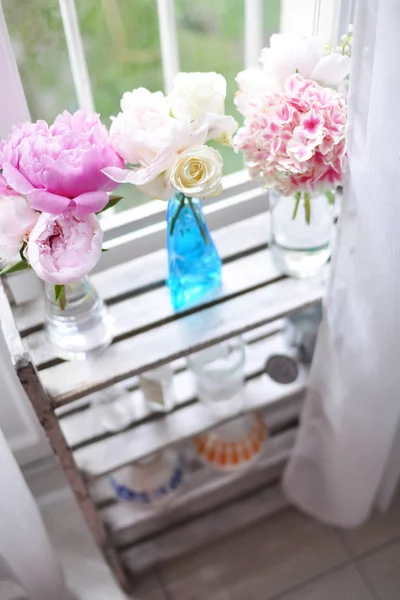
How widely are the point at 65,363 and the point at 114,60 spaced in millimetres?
1100

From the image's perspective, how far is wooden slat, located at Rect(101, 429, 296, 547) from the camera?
1286 mm

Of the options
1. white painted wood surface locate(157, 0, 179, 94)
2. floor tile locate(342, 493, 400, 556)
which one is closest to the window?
white painted wood surface locate(157, 0, 179, 94)

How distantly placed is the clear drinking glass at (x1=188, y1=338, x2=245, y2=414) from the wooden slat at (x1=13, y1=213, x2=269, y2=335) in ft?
0.60

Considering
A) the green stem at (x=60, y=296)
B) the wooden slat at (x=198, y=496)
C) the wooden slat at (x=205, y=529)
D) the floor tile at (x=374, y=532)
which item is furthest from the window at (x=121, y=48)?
the floor tile at (x=374, y=532)

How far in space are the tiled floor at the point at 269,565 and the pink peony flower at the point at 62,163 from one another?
1007mm

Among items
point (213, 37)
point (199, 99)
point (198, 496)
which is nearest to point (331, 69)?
point (199, 99)

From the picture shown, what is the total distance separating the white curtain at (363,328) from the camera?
2.23 ft

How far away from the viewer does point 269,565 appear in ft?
4.70

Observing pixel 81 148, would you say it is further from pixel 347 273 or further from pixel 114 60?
pixel 114 60

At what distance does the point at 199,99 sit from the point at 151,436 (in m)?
0.63

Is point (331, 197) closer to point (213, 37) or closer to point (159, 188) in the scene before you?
point (159, 188)

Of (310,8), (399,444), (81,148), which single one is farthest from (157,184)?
(399,444)

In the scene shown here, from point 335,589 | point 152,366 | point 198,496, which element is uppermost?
point 152,366

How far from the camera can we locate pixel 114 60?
1724 mm
